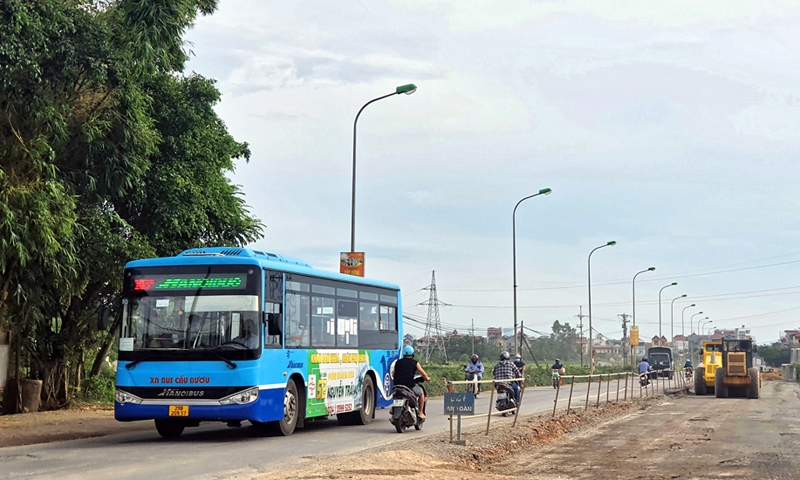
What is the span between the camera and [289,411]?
18.0 m

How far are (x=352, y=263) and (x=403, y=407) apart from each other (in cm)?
964

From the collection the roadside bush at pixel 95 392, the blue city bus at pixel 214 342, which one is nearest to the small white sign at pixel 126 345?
the blue city bus at pixel 214 342

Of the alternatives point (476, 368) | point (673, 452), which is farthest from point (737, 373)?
point (673, 452)

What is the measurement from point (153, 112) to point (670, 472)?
16278mm

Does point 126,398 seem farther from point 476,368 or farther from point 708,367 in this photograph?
point 708,367

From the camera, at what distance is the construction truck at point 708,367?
42688 mm

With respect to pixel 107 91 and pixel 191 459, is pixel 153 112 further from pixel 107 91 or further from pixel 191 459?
pixel 191 459

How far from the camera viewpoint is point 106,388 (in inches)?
1108

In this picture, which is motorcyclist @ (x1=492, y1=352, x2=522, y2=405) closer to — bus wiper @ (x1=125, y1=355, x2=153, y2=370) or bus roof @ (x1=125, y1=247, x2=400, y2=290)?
bus roof @ (x1=125, y1=247, x2=400, y2=290)

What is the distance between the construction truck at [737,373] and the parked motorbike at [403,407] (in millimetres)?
23909

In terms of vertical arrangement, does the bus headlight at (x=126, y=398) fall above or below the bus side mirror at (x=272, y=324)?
below

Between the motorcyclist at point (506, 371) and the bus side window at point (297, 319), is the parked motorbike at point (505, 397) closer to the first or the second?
the motorcyclist at point (506, 371)

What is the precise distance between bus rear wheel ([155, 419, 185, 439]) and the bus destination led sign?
2669 millimetres

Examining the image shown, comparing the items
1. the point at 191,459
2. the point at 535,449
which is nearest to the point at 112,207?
the point at 191,459
